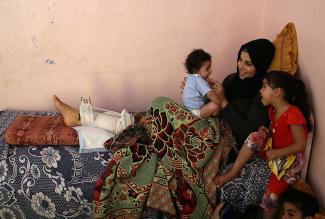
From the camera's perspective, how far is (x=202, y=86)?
83.2 inches

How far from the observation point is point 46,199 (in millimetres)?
1981

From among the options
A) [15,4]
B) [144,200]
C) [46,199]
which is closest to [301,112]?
[144,200]

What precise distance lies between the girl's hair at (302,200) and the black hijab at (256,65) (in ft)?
2.11

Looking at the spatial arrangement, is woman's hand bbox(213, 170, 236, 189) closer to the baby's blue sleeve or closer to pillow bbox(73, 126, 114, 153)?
the baby's blue sleeve

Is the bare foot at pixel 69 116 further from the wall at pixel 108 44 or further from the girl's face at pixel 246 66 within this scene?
the girl's face at pixel 246 66

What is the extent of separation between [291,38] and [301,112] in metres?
0.49

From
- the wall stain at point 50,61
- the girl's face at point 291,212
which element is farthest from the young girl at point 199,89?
the wall stain at point 50,61

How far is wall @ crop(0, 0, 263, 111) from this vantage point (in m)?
2.49

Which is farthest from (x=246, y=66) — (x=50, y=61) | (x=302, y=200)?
(x=50, y=61)

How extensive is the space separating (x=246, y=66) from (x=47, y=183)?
133 cm

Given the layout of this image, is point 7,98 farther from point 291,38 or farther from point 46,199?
point 291,38

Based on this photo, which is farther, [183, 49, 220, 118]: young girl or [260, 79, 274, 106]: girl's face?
[183, 49, 220, 118]: young girl

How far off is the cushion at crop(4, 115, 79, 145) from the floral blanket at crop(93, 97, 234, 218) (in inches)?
12.3

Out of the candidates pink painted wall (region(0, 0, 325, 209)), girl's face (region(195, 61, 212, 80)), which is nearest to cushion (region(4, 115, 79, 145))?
pink painted wall (region(0, 0, 325, 209))
